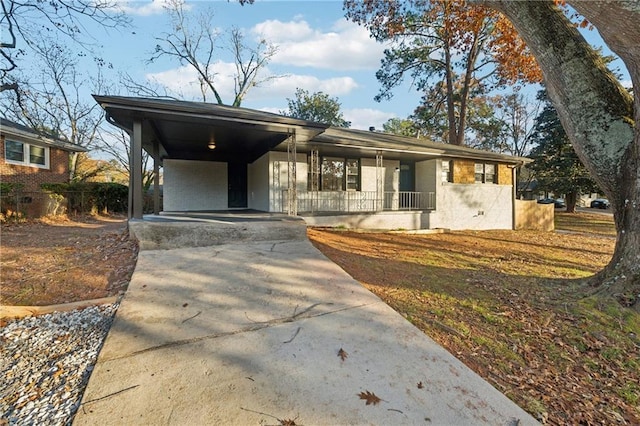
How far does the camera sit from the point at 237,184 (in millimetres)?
13172

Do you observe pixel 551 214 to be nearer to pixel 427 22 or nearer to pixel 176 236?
pixel 427 22

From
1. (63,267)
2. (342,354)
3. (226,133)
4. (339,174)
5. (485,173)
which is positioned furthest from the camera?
(485,173)

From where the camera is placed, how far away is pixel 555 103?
5.21m

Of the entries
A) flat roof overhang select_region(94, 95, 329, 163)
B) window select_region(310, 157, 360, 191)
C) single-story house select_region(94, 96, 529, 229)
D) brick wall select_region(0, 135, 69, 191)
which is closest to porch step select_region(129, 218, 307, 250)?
single-story house select_region(94, 96, 529, 229)

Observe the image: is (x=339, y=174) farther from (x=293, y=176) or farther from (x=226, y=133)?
(x=226, y=133)

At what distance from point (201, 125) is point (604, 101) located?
26.3 feet

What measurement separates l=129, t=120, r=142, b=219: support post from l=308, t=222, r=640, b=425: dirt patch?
4.08 m

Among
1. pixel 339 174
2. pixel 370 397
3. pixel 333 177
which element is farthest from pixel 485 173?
pixel 370 397

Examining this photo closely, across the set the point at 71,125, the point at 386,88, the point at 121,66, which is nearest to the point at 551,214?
the point at 386,88

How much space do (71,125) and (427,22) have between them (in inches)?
1041

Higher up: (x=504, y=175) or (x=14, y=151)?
(x=14, y=151)

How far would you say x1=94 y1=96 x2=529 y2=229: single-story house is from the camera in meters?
9.50

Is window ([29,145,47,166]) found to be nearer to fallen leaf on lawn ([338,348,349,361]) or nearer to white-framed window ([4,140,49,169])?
white-framed window ([4,140,49,169])

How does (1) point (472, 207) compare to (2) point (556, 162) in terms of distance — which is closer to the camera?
(1) point (472, 207)
